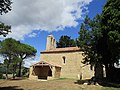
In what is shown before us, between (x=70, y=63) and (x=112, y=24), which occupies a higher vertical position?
(x=112, y=24)

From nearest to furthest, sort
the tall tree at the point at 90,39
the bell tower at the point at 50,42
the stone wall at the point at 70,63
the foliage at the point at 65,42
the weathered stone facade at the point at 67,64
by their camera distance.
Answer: the tall tree at the point at 90,39 < the weathered stone facade at the point at 67,64 < the stone wall at the point at 70,63 < the bell tower at the point at 50,42 < the foliage at the point at 65,42

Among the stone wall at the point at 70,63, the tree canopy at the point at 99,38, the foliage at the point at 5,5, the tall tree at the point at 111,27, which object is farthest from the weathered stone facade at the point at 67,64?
the foliage at the point at 5,5

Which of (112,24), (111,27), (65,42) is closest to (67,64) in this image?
(111,27)

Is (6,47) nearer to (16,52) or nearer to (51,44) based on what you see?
(16,52)

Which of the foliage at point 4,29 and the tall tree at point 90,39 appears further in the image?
the tall tree at point 90,39

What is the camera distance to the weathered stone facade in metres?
39.1

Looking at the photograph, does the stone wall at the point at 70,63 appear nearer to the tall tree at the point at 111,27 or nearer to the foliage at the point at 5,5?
the tall tree at the point at 111,27

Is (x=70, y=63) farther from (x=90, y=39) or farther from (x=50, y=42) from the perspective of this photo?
(x=90, y=39)

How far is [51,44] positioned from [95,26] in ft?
79.3

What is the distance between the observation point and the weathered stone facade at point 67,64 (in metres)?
39.1

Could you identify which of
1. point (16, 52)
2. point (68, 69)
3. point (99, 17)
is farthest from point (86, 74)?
point (16, 52)

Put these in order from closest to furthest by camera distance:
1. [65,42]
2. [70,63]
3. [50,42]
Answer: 1. [70,63]
2. [50,42]
3. [65,42]

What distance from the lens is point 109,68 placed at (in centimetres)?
3027

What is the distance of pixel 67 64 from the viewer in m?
41.8
